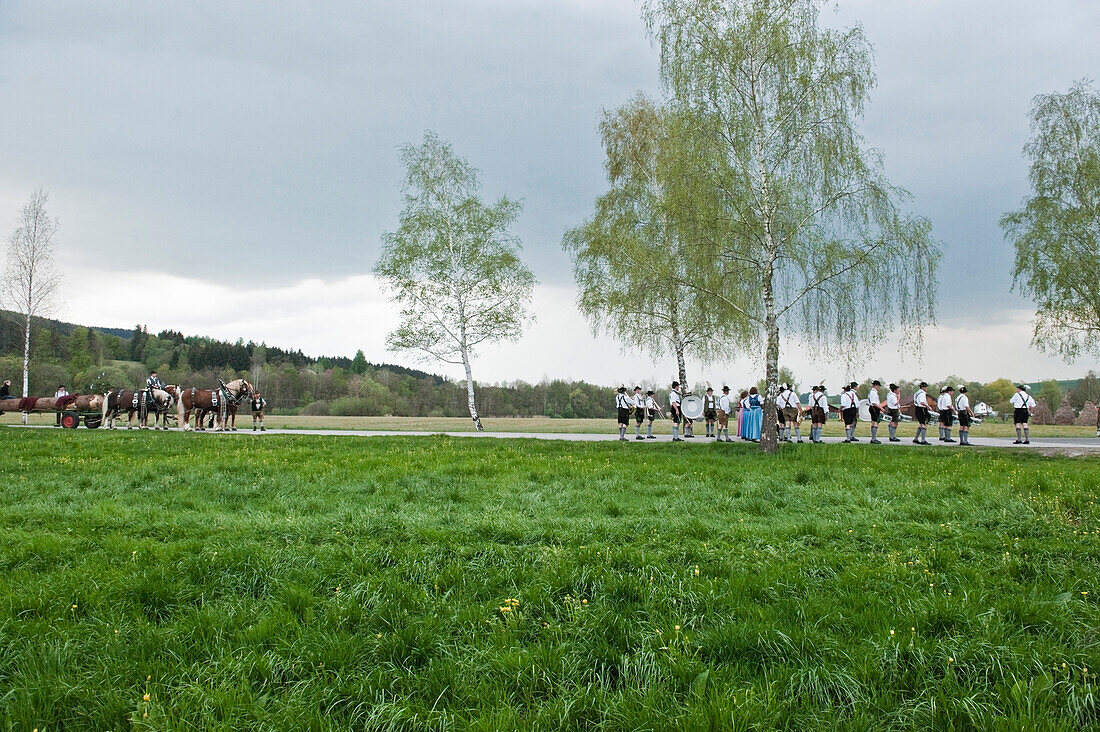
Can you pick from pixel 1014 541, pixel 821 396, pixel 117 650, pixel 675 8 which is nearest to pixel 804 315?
pixel 821 396

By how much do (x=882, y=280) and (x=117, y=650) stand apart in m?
19.6

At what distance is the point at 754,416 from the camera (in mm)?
25688

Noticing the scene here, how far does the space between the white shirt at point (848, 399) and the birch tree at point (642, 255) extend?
5352mm

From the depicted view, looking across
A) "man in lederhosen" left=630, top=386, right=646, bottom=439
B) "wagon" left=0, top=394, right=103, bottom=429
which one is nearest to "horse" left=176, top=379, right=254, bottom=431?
"wagon" left=0, top=394, right=103, bottom=429

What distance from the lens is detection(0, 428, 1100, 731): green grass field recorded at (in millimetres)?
3516

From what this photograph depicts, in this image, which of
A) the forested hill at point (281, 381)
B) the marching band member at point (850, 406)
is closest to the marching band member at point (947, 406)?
the marching band member at point (850, 406)

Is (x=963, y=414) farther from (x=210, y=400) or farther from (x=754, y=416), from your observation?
(x=210, y=400)

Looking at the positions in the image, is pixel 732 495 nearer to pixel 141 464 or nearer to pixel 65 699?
pixel 65 699

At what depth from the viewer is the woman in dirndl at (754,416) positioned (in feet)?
83.3

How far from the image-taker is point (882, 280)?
18.5 m

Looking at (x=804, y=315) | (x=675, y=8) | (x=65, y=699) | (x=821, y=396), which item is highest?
(x=675, y=8)

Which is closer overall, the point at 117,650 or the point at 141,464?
the point at 117,650

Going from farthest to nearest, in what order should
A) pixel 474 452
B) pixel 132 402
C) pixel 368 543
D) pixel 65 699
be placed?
1. pixel 132 402
2. pixel 474 452
3. pixel 368 543
4. pixel 65 699

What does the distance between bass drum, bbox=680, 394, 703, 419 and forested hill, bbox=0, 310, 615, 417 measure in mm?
55532
